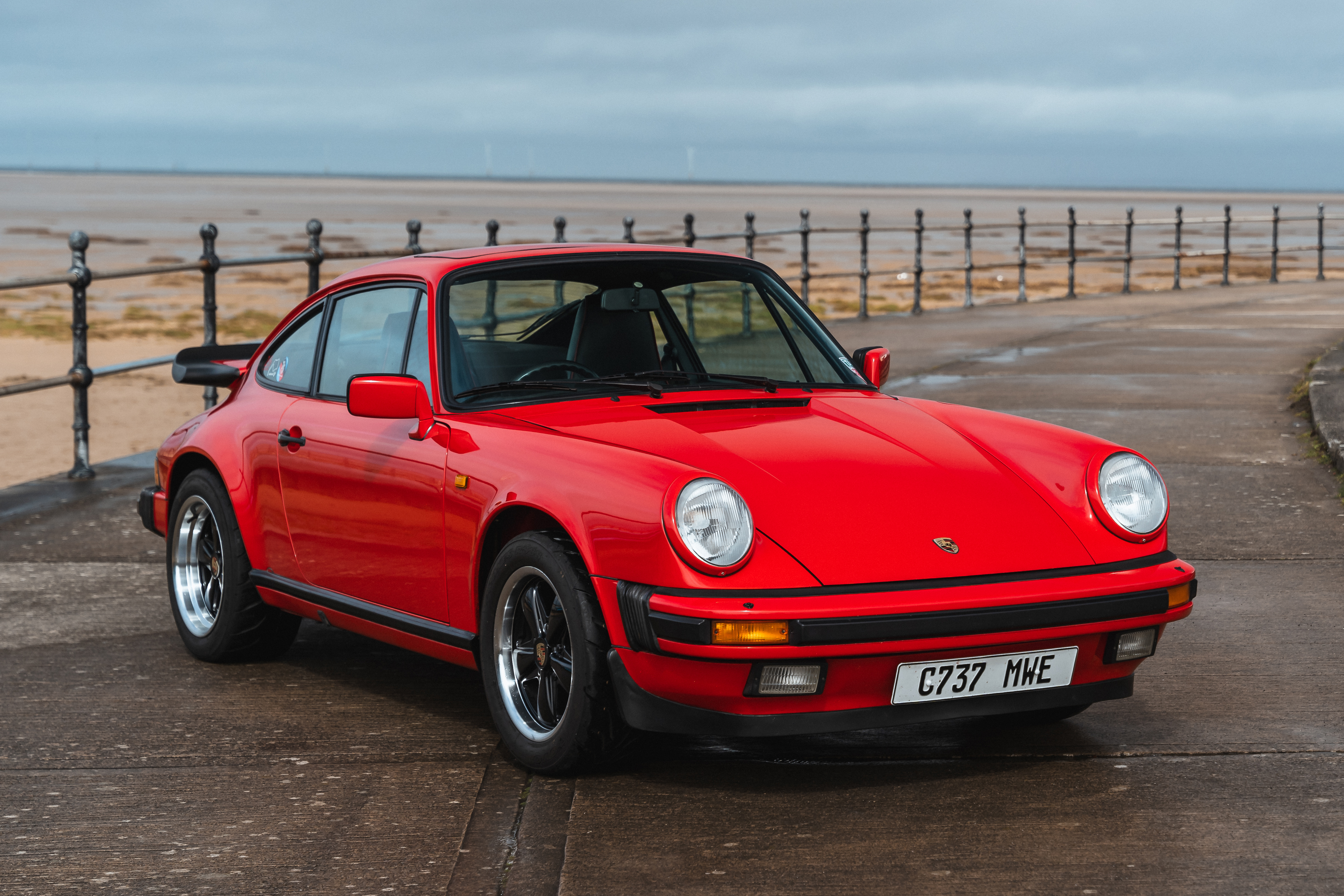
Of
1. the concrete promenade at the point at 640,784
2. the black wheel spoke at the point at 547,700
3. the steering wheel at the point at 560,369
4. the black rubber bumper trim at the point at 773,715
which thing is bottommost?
the concrete promenade at the point at 640,784

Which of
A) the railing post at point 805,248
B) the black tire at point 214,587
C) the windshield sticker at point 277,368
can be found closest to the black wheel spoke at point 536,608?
the black tire at point 214,587

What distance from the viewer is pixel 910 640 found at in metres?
3.74

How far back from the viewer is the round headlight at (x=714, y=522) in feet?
12.3

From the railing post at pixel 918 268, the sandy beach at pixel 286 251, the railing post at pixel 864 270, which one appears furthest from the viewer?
the railing post at pixel 918 268

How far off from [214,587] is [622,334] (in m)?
1.77

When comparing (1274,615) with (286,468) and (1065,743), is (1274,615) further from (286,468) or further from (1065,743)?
(286,468)

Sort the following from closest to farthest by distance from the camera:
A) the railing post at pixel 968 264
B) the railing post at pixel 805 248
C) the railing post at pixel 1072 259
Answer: the railing post at pixel 805 248 → the railing post at pixel 968 264 → the railing post at pixel 1072 259

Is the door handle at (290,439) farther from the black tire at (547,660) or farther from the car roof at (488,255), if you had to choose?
the black tire at (547,660)

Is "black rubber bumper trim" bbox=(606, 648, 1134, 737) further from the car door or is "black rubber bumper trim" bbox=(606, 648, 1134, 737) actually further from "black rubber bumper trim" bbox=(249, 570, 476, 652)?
Answer: the car door

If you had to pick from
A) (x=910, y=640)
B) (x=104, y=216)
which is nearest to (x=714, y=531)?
(x=910, y=640)

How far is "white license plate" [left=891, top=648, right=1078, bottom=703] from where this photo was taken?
3832mm

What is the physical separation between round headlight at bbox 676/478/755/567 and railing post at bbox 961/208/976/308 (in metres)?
18.7

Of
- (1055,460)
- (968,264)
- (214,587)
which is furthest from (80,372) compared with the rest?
(968,264)

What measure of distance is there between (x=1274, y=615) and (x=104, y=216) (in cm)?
9035
